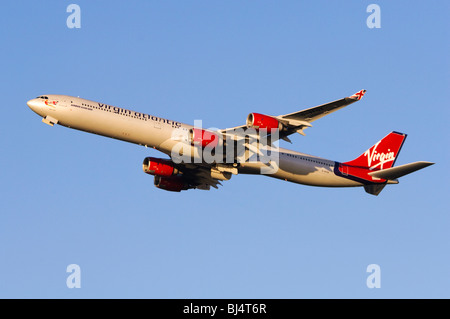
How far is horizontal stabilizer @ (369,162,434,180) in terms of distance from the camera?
61.5m

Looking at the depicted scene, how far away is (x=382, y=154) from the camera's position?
69875 mm

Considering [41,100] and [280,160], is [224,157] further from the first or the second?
[41,100]

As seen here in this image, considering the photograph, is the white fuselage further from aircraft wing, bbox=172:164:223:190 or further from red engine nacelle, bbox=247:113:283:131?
red engine nacelle, bbox=247:113:283:131

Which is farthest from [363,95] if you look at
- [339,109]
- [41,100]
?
[41,100]

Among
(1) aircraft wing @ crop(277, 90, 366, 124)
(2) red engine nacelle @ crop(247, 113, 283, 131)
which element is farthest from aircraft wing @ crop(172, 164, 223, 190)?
(1) aircraft wing @ crop(277, 90, 366, 124)

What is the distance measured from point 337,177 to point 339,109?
13.8 metres

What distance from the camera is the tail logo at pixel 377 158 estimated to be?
69375 millimetres

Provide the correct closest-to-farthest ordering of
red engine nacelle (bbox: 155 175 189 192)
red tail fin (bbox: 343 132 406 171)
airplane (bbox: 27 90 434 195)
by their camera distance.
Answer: airplane (bbox: 27 90 434 195) < red engine nacelle (bbox: 155 175 189 192) < red tail fin (bbox: 343 132 406 171)

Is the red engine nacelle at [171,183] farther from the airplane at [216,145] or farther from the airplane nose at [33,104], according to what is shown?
the airplane nose at [33,104]

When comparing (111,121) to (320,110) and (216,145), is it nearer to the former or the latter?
(216,145)

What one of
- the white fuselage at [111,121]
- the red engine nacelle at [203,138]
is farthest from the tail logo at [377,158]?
the white fuselage at [111,121]

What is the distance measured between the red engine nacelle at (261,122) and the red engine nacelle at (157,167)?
11983 millimetres

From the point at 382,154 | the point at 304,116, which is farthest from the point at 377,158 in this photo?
the point at 304,116

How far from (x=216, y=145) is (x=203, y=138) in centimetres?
154
